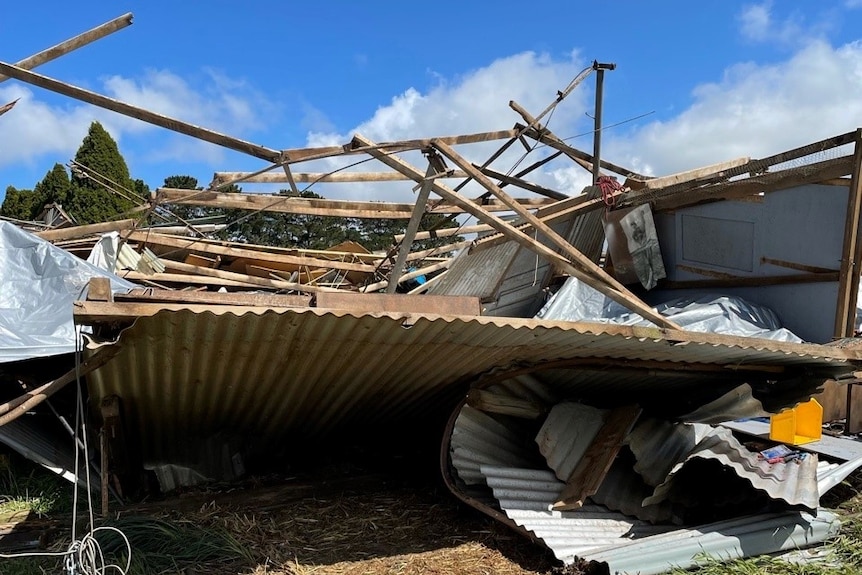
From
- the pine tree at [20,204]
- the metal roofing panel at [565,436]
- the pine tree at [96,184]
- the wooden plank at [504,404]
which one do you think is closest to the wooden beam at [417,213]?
the wooden plank at [504,404]

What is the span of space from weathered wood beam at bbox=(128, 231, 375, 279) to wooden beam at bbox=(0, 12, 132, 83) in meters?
4.12

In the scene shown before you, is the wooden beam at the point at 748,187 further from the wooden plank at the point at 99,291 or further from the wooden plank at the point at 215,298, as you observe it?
the wooden plank at the point at 99,291

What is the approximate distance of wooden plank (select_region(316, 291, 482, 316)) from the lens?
140 inches

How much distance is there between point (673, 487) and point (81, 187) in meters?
22.5

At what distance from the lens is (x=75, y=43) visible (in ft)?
19.4

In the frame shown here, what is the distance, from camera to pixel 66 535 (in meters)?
A: 4.45

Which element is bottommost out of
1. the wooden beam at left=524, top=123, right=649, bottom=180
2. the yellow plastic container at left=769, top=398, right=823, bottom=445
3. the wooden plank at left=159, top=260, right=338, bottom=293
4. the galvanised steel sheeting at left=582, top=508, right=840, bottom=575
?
the galvanised steel sheeting at left=582, top=508, right=840, bottom=575

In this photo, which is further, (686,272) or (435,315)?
(686,272)

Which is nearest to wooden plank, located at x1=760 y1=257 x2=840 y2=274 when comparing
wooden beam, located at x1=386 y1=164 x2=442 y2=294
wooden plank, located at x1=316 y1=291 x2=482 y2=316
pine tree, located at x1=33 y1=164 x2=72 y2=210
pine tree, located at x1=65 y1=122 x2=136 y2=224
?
wooden beam, located at x1=386 y1=164 x2=442 y2=294

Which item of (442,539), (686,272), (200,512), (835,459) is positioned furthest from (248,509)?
(686,272)

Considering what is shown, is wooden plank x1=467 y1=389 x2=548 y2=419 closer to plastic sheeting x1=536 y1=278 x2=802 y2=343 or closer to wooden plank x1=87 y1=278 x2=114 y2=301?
plastic sheeting x1=536 y1=278 x2=802 y2=343

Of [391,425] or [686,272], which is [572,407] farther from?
[686,272]

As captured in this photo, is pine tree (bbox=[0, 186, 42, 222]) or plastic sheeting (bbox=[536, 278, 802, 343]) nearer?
plastic sheeting (bbox=[536, 278, 802, 343])

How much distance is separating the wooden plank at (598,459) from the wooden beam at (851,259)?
2.62m
